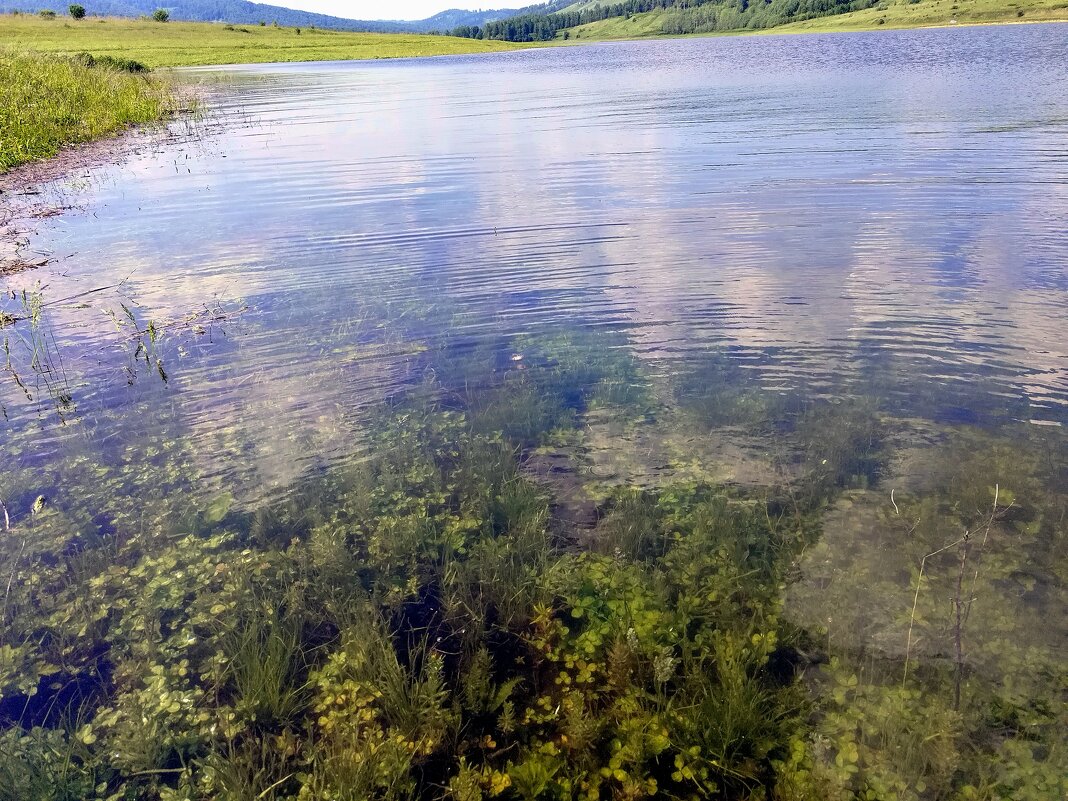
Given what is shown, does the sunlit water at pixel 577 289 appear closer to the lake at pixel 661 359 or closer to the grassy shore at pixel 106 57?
the lake at pixel 661 359

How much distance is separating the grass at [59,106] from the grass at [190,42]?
4334 centimetres

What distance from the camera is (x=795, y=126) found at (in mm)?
27688

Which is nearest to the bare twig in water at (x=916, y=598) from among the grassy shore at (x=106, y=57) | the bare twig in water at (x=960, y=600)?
the bare twig in water at (x=960, y=600)

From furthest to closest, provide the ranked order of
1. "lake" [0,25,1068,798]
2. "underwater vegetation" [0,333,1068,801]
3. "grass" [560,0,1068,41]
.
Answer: "grass" [560,0,1068,41] → "lake" [0,25,1068,798] → "underwater vegetation" [0,333,1068,801]

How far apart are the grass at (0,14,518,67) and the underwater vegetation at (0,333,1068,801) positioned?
90461mm

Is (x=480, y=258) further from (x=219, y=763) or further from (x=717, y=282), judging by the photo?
(x=219, y=763)

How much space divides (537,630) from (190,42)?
440 feet

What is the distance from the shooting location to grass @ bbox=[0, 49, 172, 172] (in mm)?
25528

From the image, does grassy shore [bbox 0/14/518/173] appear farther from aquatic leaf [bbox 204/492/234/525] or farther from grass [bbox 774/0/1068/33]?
grass [bbox 774/0/1068/33]

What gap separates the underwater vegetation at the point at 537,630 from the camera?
13.6 feet

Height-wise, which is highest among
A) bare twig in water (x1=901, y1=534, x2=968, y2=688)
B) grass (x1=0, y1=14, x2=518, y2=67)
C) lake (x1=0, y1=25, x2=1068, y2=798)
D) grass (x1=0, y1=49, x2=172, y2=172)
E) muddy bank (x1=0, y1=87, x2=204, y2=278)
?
grass (x1=0, y1=14, x2=518, y2=67)

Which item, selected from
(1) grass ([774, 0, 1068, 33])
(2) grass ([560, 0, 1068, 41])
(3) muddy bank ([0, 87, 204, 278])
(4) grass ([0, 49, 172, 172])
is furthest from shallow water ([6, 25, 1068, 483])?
(2) grass ([560, 0, 1068, 41])

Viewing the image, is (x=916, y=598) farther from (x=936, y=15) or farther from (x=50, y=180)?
(x=936, y=15)

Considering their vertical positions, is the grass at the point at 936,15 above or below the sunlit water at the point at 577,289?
above
